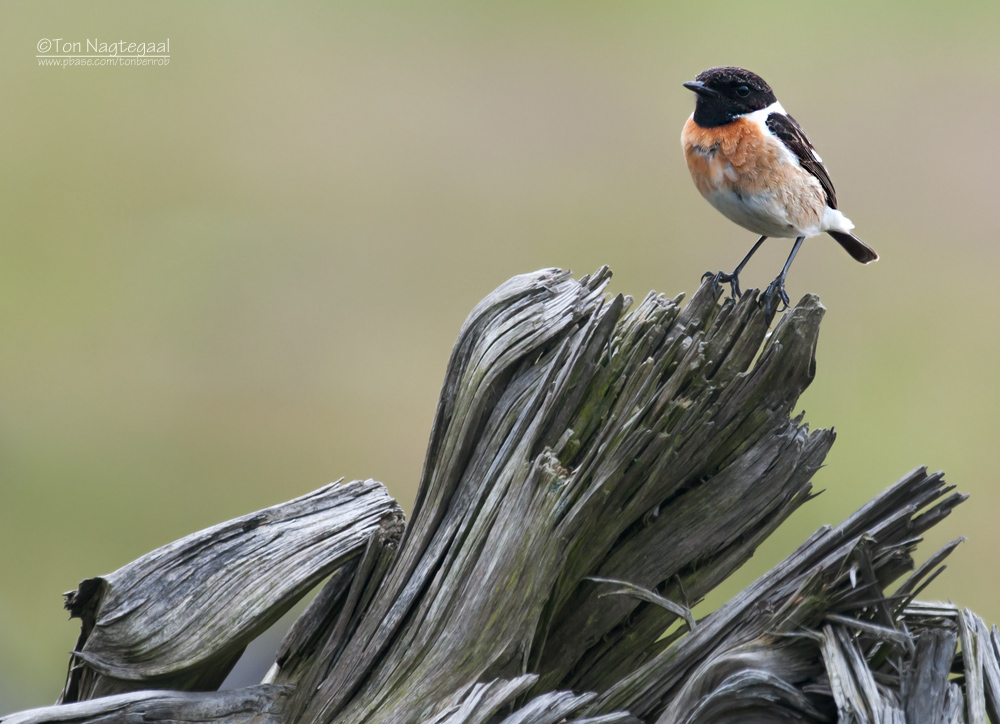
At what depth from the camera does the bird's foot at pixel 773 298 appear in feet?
8.77

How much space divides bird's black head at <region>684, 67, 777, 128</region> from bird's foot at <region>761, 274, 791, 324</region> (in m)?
1.02

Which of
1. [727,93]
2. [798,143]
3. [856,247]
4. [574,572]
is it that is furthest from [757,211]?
[574,572]

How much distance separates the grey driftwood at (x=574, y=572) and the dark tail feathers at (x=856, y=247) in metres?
1.98

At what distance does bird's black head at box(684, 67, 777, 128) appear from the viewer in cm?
380

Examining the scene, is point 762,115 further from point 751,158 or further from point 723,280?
point 723,280

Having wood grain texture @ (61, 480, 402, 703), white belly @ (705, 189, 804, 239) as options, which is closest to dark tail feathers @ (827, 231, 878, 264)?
white belly @ (705, 189, 804, 239)

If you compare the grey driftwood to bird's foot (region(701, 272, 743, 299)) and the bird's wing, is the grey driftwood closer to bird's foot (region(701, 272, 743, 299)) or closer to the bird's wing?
bird's foot (region(701, 272, 743, 299))

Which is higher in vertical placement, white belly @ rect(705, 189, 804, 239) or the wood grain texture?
white belly @ rect(705, 189, 804, 239)

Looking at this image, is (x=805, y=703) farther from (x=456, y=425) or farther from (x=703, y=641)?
(x=456, y=425)

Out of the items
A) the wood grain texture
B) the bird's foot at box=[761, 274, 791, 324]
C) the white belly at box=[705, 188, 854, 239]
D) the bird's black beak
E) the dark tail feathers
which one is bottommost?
the wood grain texture

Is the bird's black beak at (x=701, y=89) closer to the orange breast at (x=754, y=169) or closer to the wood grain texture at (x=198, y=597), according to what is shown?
the orange breast at (x=754, y=169)

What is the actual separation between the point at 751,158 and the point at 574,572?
2.06 meters

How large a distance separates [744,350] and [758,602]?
2.58 feet

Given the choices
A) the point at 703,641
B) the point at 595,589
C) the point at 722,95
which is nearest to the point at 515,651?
the point at 595,589
